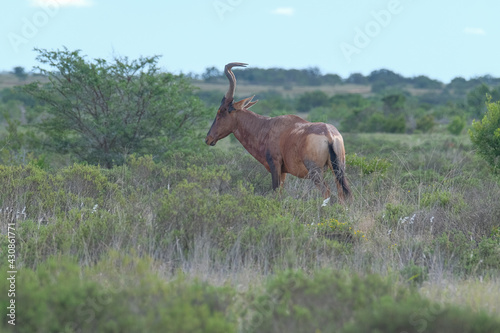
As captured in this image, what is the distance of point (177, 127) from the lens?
550 inches

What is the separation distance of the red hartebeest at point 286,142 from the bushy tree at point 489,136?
2420 millimetres

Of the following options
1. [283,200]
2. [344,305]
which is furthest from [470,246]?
[344,305]

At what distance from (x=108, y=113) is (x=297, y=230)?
791cm

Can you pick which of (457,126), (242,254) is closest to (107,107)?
(242,254)

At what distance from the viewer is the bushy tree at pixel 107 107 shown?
510 inches

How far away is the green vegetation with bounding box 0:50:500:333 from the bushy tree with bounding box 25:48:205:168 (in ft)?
5.35

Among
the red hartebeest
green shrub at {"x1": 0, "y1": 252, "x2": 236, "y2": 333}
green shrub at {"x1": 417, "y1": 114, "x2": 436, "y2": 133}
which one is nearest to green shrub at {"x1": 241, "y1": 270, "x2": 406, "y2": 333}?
→ green shrub at {"x1": 0, "y1": 252, "x2": 236, "y2": 333}

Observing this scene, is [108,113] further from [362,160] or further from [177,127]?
[362,160]

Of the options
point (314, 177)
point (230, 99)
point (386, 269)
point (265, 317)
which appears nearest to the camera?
point (265, 317)

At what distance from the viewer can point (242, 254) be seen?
6148 millimetres

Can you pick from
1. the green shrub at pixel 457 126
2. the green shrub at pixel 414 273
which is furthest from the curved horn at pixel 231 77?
the green shrub at pixel 457 126

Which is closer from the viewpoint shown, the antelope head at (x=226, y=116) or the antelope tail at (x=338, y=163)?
the antelope tail at (x=338, y=163)

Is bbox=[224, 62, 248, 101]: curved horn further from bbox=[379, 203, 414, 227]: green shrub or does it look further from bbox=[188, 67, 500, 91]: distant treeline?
bbox=[188, 67, 500, 91]: distant treeline

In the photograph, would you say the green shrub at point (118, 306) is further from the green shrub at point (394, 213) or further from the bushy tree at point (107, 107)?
the bushy tree at point (107, 107)
